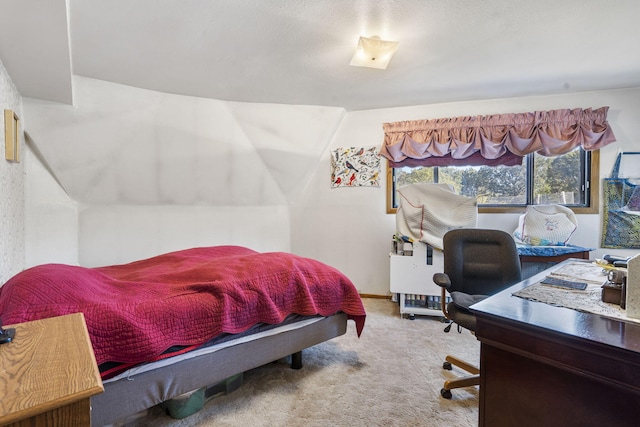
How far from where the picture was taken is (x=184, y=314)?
1491mm

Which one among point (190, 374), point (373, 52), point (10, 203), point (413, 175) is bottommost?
point (190, 374)

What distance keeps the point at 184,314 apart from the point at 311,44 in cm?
191

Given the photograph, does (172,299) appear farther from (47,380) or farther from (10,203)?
(10,203)

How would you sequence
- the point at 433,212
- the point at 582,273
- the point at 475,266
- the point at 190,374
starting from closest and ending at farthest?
the point at 190,374 → the point at 582,273 → the point at 475,266 → the point at 433,212

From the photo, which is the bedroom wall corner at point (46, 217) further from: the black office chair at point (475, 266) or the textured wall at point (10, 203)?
the black office chair at point (475, 266)

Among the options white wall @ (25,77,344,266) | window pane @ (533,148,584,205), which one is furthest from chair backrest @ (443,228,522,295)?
white wall @ (25,77,344,266)

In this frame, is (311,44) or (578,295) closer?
(578,295)

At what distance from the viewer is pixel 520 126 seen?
10.0 feet

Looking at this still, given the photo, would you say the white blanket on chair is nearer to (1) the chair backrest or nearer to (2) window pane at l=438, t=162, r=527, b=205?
(2) window pane at l=438, t=162, r=527, b=205

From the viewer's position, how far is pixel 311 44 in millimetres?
2074

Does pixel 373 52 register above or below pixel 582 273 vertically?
above

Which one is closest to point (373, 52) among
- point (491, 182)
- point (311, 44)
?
point (311, 44)

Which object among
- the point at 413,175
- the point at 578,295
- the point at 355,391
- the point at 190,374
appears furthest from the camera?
the point at 413,175

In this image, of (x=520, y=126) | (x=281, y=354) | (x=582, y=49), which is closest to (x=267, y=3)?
(x=281, y=354)
